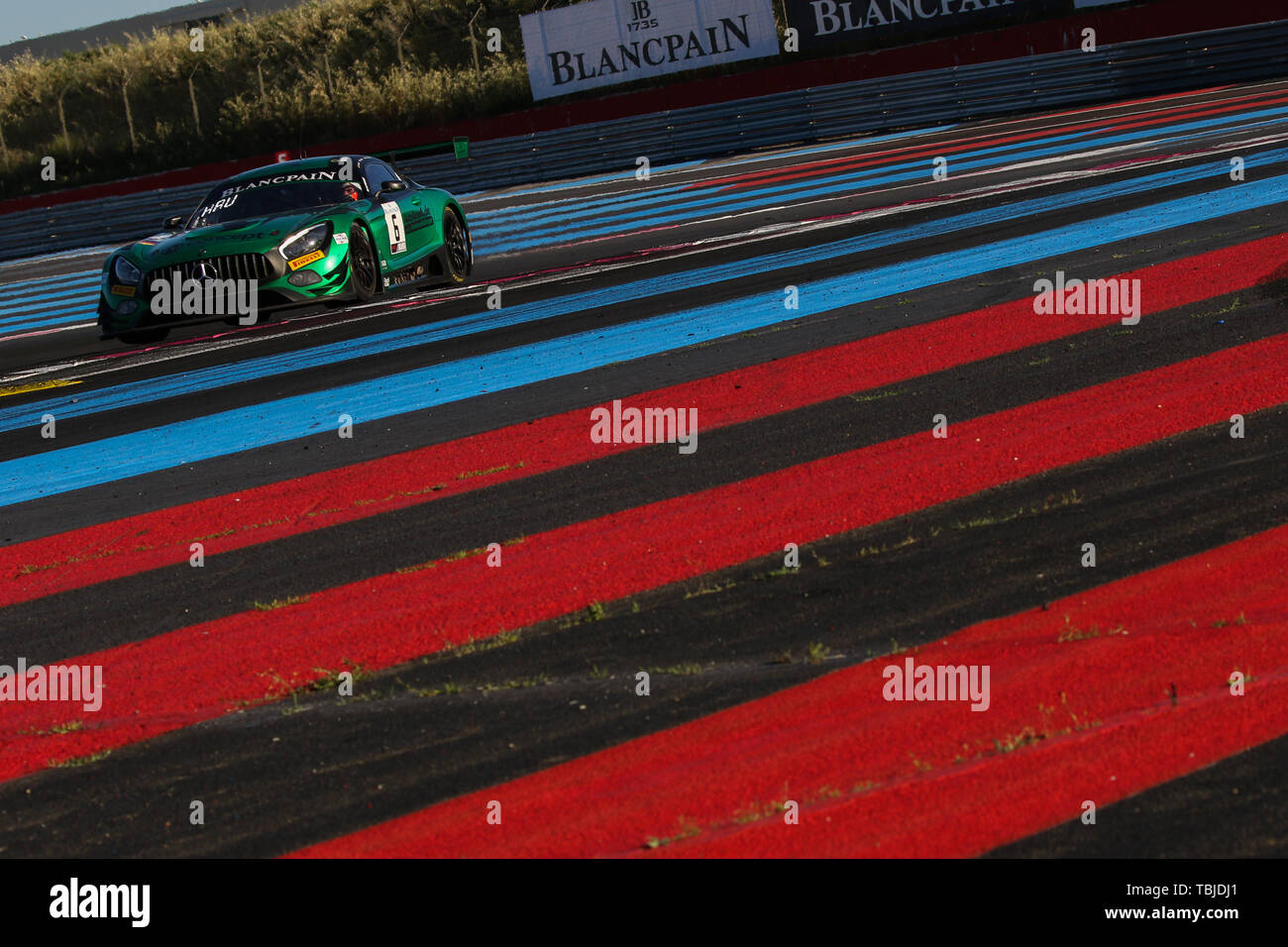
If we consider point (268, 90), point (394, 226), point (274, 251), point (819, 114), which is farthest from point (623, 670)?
point (268, 90)

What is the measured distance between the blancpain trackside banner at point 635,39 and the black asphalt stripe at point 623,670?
23644 mm

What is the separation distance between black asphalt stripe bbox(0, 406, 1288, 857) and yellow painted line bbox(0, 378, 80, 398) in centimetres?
778

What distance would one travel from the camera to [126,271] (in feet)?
43.1

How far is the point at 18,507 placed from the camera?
28.7 ft

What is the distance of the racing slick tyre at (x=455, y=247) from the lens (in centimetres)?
1472

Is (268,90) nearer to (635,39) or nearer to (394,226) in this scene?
(635,39)

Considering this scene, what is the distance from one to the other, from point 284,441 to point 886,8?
2157 centimetres

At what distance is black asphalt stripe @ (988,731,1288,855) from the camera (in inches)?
141

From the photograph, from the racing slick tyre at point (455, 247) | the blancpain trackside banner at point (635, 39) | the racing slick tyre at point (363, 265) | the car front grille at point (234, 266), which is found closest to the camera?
the car front grille at point (234, 266)

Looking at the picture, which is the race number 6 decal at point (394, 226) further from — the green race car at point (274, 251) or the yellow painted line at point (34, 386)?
the yellow painted line at point (34, 386)

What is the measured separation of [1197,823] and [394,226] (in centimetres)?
1100

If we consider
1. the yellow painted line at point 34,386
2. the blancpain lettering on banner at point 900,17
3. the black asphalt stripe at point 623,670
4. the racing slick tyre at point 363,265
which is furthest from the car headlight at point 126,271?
the blancpain lettering on banner at point 900,17

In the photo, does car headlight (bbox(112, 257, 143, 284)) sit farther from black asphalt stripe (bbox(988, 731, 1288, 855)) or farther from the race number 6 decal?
black asphalt stripe (bbox(988, 731, 1288, 855))
